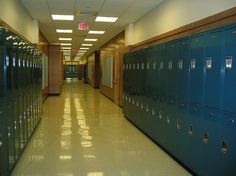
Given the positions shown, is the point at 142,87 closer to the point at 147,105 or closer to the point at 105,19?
the point at 147,105

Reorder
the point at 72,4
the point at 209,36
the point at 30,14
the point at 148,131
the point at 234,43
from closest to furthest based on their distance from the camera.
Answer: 1. the point at 234,43
2. the point at 209,36
3. the point at 148,131
4. the point at 72,4
5. the point at 30,14

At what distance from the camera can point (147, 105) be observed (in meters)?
6.35

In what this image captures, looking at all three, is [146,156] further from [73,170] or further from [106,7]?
[106,7]

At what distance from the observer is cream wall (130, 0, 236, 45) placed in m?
4.80

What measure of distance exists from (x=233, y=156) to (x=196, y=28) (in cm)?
290

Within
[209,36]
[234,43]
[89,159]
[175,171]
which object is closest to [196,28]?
[209,36]

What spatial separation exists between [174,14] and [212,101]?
140 inches

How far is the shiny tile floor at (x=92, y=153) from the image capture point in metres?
4.26

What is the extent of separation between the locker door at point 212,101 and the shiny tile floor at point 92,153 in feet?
2.36

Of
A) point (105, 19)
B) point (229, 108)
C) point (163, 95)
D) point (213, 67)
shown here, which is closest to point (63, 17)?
point (105, 19)

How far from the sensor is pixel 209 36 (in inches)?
142

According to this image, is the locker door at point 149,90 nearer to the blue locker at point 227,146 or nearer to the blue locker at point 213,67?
the blue locker at point 213,67

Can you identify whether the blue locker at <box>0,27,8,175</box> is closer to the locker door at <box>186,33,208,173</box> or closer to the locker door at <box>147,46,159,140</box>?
the locker door at <box>186,33,208,173</box>

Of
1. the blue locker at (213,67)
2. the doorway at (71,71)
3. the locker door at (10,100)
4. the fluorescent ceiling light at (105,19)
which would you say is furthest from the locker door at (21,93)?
the doorway at (71,71)
